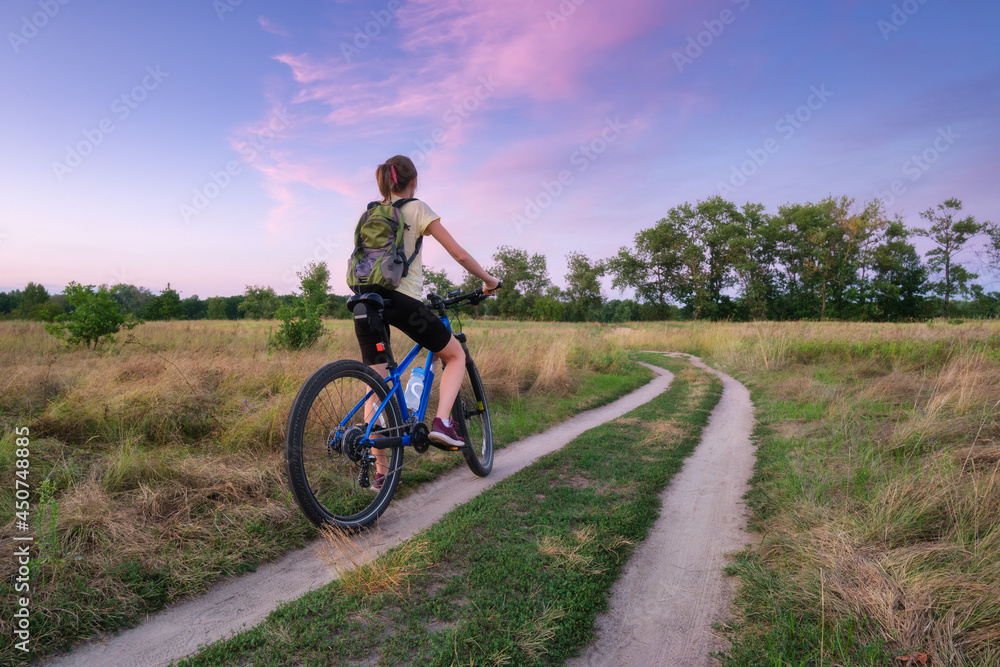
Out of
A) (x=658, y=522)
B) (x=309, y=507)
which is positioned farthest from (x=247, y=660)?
(x=658, y=522)

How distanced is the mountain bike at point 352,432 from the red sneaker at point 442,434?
0.26 ft

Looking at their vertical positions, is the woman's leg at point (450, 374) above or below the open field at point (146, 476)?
above

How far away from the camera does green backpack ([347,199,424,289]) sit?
3.04 m

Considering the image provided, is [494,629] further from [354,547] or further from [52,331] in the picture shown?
[52,331]

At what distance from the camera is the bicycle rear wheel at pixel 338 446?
2.71m

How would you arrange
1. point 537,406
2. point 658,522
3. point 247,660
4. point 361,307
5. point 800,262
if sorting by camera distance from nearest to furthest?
1. point 247,660
2. point 361,307
3. point 658,522
4. point 537,406
5. point 800,262

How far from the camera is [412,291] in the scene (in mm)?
3332

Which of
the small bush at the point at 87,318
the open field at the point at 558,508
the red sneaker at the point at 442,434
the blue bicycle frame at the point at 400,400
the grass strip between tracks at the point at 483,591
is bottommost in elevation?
the grass strip between tracks at the point at 483,591

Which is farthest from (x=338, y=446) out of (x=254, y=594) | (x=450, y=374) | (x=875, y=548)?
(x=875, y=548)

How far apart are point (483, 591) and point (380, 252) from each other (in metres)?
2.16

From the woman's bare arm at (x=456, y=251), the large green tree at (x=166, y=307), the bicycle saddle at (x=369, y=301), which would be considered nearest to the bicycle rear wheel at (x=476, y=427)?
the woman's bare arm at (x=456, y=251)

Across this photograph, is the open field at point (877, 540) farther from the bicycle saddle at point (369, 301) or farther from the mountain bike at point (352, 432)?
the bicycle saddle at point (369, 301)

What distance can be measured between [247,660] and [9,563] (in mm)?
1456

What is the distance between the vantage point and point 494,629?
6.41ft
